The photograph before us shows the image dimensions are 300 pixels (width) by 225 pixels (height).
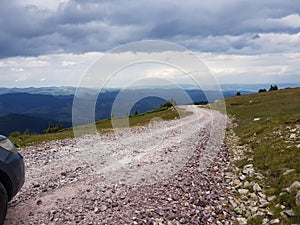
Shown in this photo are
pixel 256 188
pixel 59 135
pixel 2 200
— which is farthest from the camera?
pixel 59 135

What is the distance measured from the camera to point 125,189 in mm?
10758

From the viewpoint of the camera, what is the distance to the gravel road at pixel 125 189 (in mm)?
8576

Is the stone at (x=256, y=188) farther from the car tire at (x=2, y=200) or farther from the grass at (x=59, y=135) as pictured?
the grass at (x=59, y=135)

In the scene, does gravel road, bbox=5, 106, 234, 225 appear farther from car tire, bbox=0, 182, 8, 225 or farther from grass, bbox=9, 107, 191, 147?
grass, bbox=9, 107, 191, 147

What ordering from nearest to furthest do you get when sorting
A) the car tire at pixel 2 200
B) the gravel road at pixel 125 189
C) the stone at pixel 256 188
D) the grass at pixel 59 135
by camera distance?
the car tire at pixel 2 200 < the gravel road at pixel 125 189 < the stone at pixel 256 188 < the grass at pixel 59 135

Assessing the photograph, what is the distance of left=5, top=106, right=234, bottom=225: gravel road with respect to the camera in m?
8.58

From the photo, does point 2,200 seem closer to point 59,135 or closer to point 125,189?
point 125,189

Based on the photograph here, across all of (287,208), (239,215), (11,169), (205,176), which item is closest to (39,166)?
(11,169)

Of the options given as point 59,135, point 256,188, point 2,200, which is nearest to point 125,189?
point 2,200

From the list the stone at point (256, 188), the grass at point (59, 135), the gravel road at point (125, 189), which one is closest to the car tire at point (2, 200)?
the gravel road at point (125, 189)

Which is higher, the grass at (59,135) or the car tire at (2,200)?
the car tire at (2,200)

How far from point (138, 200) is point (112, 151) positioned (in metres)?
9.02

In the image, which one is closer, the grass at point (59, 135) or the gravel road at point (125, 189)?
the gravel road at point (125, 189)

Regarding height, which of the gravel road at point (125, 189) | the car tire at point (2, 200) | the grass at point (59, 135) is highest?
the car tire at point (2, 200)
